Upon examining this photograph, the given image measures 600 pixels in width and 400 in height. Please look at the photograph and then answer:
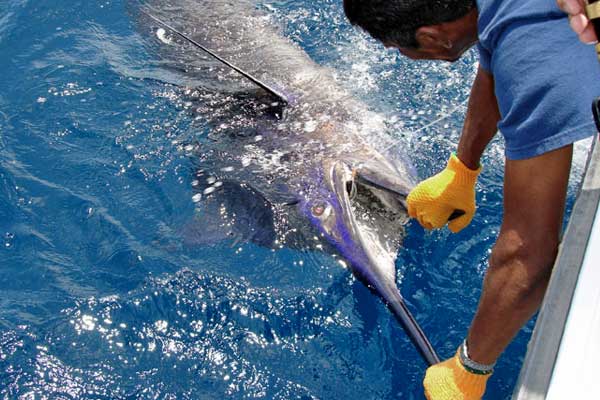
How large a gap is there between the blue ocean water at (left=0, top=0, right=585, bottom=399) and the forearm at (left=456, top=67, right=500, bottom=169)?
845 millimetres

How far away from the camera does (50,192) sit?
4.61 m

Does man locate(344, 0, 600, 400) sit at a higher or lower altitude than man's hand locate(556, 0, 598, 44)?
lower

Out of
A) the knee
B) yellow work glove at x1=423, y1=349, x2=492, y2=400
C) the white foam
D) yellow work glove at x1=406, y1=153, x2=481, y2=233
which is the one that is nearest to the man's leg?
the knee

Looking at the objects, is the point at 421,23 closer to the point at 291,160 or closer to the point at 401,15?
the point at 401,15

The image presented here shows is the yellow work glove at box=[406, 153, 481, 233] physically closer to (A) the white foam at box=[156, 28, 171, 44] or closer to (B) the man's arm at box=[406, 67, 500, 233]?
(B) the man's arm at box=[406, 67, 500, 233]

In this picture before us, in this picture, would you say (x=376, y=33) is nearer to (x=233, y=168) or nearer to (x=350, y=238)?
(x=350, y=238)

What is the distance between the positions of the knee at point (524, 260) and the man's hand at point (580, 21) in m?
0.72

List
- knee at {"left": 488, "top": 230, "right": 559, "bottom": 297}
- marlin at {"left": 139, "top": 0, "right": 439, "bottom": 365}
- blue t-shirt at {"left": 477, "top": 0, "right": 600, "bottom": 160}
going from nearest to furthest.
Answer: blue t-shirt at {"left": 477, "top": 0, "right": 600, "bottom": 160}
knee at {"left": 488, "top": 230, "right": 559, "bottom": 297}
marlin at {"left": 139, "top": 0, "right": 439, "bottom": 365}

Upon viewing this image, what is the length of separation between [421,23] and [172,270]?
92.2 inches

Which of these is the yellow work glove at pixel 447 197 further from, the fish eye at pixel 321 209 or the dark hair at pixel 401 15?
the dark hair at pixel 401 15

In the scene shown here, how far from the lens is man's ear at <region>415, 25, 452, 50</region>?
7.52 ft

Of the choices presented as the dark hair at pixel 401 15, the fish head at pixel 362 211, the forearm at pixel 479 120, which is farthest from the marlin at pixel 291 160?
the dark hair at pixel 401 15

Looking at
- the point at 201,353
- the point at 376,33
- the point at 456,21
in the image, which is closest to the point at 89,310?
the point at 201,353

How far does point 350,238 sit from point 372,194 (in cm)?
47
